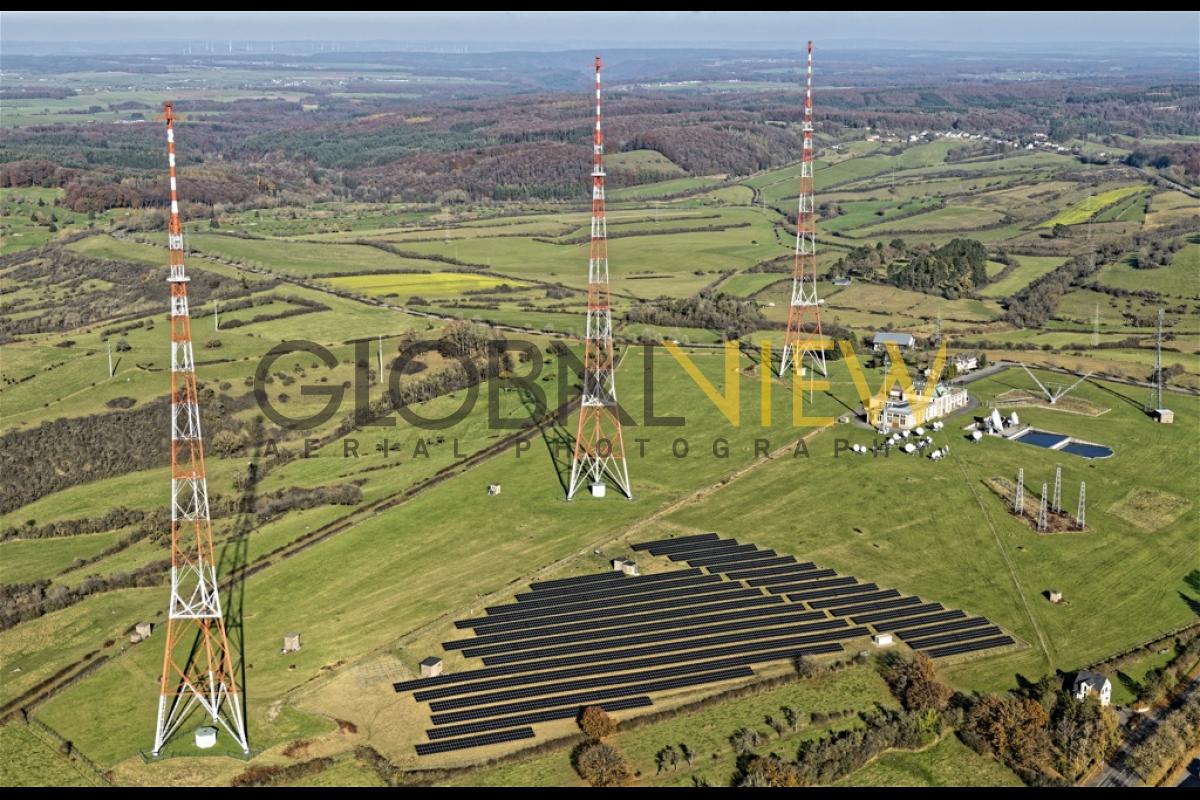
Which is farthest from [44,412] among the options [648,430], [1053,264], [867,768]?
[1053,264]

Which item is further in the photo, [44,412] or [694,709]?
[44,412]

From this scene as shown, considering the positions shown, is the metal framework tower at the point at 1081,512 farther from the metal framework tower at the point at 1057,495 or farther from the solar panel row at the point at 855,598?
the solar panel row at the point at 855,598

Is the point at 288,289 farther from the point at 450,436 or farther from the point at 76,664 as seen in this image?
the point at 76,664

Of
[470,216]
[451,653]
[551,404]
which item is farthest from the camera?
[470,216]

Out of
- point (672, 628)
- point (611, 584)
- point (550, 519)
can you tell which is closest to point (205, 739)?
point (672, 628)

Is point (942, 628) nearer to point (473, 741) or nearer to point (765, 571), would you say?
point (765, 571)

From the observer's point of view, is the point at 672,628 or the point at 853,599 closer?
the point at 672,628

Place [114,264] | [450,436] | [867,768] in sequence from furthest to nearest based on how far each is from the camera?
[114,264]
[450,436]
[867,768]
